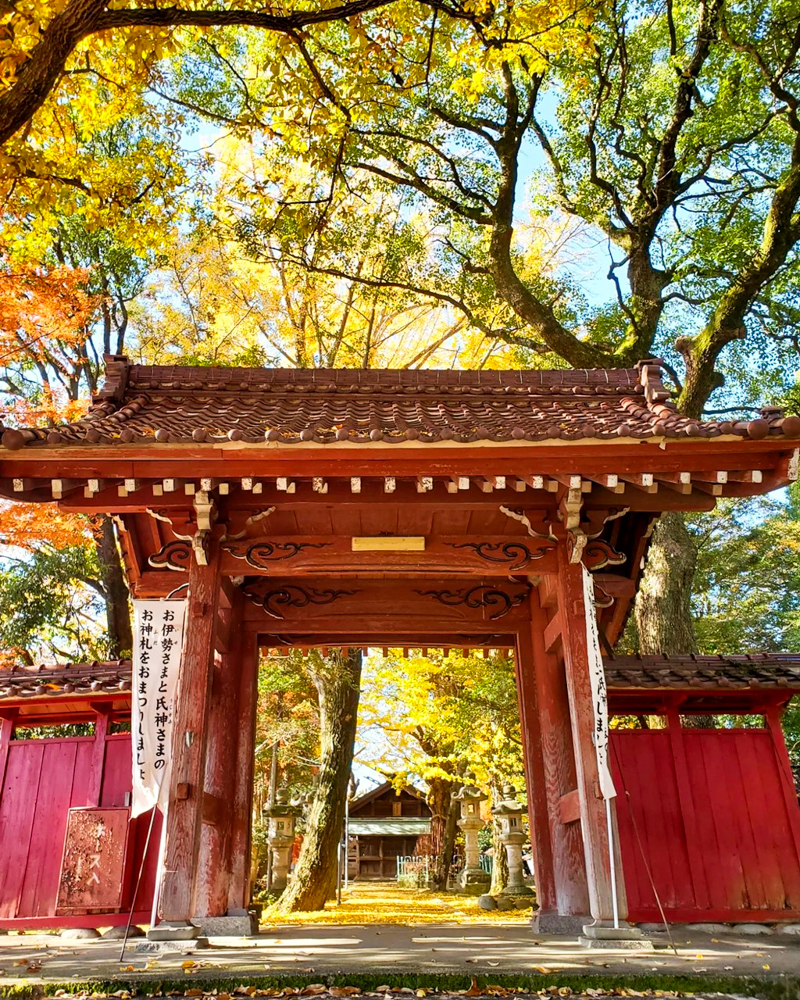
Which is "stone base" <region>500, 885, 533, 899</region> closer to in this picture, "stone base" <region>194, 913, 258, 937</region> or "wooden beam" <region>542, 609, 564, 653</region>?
"stone base" <region>194, 913, 258, 937</region>

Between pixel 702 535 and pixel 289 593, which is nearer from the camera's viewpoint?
pixel 289 593

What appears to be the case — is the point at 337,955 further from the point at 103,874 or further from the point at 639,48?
the point at 639,48

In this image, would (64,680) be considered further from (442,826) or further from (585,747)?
(442,826)

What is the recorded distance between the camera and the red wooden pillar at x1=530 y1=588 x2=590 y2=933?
7.38m

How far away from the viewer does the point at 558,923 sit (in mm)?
7391

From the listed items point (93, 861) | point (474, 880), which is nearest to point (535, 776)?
point (93, 861)

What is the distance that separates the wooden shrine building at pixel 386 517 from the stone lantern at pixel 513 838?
8.83 metres

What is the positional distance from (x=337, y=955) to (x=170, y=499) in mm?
3747

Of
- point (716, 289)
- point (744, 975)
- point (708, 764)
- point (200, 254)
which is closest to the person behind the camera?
point (744, 975)

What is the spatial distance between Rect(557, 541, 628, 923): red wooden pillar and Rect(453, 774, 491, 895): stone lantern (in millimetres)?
13423

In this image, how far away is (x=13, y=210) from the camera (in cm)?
805

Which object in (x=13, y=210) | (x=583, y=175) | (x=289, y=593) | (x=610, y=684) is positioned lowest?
(x=610, y=684)

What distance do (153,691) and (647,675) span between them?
5119 mm

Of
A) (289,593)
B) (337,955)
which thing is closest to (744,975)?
(337,955)
